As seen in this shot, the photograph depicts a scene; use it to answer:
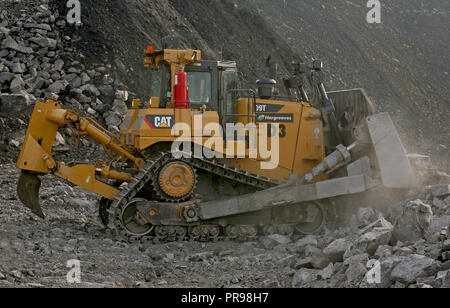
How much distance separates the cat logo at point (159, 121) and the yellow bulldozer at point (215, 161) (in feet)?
0.05

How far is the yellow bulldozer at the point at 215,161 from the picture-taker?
9.74m

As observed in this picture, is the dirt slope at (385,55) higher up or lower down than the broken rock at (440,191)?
higher up

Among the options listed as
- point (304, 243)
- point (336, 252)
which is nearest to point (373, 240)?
point (336, 252)

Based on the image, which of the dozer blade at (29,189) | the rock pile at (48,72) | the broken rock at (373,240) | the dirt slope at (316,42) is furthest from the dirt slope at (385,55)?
the dozer blade at (29,189)

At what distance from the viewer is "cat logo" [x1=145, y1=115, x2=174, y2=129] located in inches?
387

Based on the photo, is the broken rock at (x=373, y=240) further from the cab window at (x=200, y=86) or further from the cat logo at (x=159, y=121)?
the cab window at (x=200, y=86)

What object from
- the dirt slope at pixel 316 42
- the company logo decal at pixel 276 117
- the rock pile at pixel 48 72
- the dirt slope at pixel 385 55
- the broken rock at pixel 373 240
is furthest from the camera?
Result: the dirt slope at pixel 385 55

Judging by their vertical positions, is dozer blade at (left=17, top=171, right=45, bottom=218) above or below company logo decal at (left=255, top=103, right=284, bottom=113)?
below

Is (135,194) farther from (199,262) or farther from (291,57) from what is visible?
(291,57)

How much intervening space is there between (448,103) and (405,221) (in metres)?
24.8

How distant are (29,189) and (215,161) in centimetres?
293

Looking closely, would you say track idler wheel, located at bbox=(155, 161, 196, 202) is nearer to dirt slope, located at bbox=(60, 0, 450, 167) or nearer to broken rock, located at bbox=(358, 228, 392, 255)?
broken rock, located at bbox=(358, 228, 392, 255)

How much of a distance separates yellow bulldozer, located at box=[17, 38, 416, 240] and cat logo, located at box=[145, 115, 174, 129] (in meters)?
0.02

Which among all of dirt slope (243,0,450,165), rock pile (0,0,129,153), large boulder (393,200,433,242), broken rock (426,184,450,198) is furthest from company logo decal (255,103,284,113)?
dirt slope (243,0,450,165)
